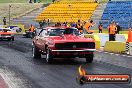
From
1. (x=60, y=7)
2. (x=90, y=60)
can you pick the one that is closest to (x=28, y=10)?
(x=60, y=7)

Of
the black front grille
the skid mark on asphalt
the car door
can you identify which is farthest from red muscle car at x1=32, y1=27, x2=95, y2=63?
the skid mark on asphalt

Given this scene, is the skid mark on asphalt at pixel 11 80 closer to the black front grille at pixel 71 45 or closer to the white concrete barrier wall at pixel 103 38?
the black front grille at pixel 71 45

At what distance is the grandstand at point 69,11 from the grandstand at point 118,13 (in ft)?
9.08

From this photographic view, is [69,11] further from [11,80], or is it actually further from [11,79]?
[11,80]

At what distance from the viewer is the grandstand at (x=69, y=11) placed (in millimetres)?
61469

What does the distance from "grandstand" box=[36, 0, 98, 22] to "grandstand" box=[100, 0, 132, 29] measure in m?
2.77

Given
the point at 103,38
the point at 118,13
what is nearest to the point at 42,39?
the point at 103,38

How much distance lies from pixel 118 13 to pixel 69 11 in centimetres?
898

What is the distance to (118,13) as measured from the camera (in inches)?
2298

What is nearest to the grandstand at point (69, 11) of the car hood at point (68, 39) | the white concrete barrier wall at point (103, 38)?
the white concrete barrier wall at point (103, 38)

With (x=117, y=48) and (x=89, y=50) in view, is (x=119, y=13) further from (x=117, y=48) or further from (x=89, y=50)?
(x=89, y=50)

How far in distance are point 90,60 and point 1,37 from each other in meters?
22.8

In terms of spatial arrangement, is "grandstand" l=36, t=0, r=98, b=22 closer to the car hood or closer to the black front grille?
the car hood

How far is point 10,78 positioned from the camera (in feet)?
39.1
